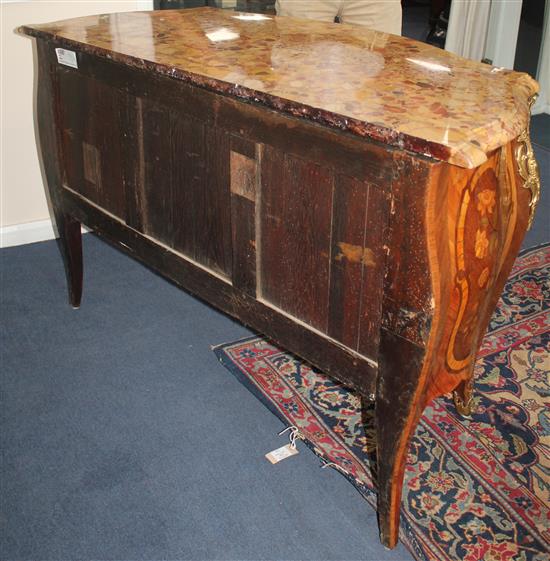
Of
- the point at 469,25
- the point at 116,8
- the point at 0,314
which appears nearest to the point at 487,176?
the point at 0,314

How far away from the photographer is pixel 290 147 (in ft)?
4.32

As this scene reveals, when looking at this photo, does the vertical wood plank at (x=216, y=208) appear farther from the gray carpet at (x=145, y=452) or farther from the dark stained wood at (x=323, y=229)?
the gray carpet at (x=145, y=452)

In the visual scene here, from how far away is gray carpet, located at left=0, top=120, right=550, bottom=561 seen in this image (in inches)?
60.6

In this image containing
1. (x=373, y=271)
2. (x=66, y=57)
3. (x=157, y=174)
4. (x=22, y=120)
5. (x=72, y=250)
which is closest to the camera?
(x=373, y=271)

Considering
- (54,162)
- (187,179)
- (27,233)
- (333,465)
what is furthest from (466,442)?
(27,233)

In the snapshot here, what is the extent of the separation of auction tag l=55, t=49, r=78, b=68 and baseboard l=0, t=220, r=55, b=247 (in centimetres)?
105

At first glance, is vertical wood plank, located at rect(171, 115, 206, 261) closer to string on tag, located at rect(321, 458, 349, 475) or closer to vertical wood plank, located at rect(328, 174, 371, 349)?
vertical wood plank, located at rect(328, 174, 371, 349)

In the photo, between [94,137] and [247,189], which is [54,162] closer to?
[94,137]

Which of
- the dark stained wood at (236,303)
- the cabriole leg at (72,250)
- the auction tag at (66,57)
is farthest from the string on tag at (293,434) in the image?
the auction tag at (66,57)

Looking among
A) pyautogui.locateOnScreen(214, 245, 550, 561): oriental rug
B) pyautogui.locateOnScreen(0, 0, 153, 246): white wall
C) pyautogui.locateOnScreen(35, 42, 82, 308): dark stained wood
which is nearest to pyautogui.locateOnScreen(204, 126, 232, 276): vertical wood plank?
pyautogui.locateOnScreen(214, 245, 550, 561): oriental rug

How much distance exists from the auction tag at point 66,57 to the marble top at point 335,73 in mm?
37

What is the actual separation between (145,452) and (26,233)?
53.1 inches

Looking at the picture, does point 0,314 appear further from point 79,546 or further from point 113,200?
point 79,546

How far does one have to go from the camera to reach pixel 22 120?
2658mm
